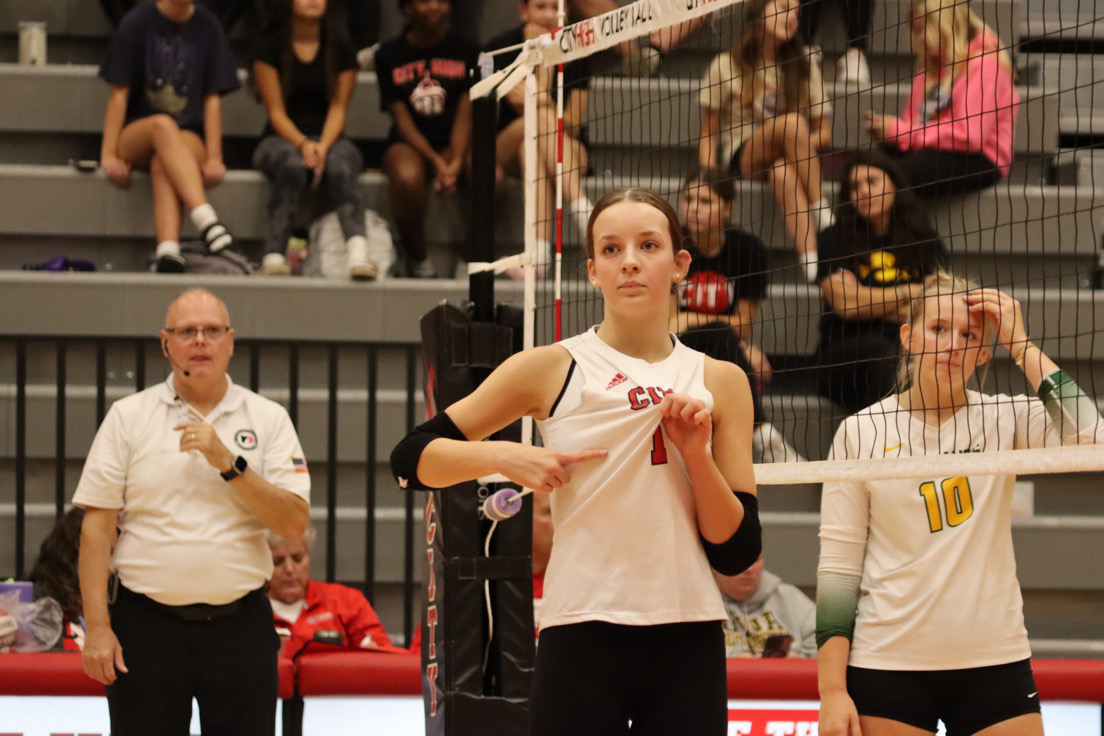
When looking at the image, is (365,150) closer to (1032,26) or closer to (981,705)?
(1032,26)

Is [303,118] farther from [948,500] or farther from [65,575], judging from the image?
[948,500]

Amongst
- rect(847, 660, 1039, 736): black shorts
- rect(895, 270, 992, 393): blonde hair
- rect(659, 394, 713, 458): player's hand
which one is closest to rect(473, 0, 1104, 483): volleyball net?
rect(895, 270, 992, 393): blonde hair

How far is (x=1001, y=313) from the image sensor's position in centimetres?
334

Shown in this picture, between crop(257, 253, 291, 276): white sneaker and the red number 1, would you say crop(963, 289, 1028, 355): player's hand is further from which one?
crop(257, 253, 291, 276): white sneaker

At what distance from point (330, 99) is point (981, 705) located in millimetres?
6243

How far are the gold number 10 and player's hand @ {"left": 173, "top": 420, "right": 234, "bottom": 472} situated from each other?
238 cm

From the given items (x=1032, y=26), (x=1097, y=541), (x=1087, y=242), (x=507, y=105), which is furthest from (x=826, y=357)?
(x=1032, y=26)

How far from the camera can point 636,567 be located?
2.47 meters

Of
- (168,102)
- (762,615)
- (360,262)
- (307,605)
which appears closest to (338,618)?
(307,605)

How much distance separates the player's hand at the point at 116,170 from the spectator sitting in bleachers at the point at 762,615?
4630 millimetres

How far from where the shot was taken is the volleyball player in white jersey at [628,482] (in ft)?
8.05

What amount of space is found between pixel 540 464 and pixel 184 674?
2.58 meters

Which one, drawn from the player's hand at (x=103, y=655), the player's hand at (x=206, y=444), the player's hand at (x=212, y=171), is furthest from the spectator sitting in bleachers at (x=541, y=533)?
the player's hand at (x=212, y=171)

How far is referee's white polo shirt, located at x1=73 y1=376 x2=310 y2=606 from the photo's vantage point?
449cm
